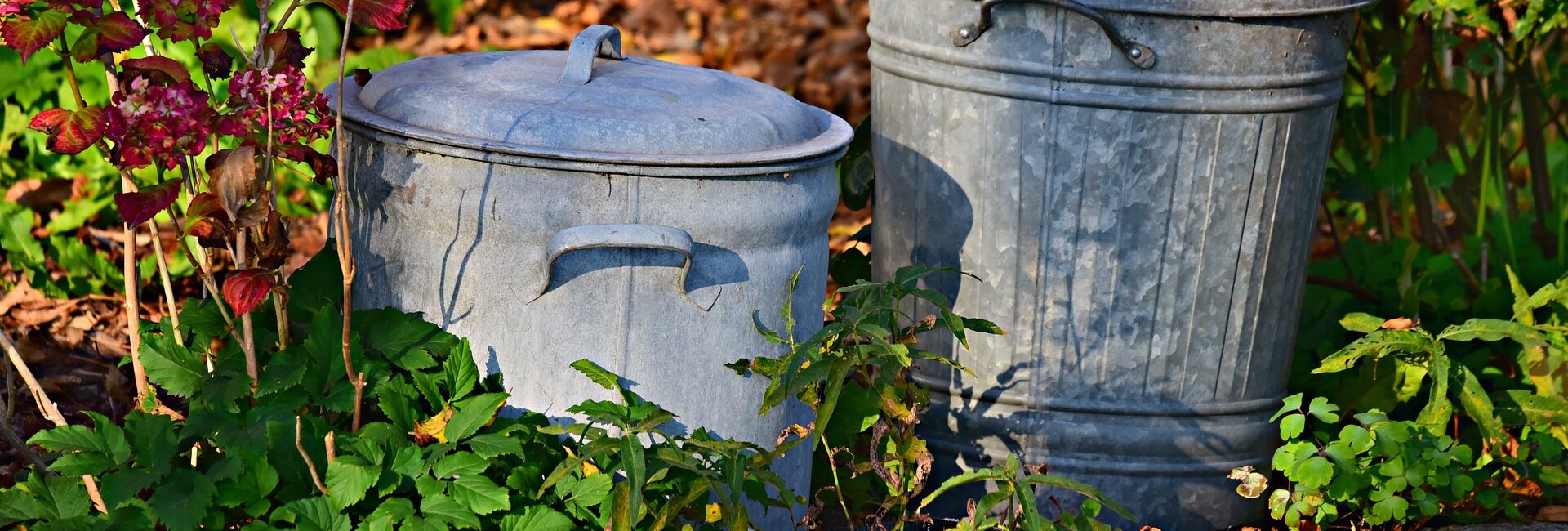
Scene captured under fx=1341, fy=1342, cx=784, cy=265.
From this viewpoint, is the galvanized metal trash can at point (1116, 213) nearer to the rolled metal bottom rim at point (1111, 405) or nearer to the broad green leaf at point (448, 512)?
the rolled metal bottom rim at point (1111, 405)

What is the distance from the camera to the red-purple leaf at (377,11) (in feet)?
5.98

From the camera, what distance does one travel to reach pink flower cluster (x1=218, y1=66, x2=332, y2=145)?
173 cm

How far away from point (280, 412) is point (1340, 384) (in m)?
1.87

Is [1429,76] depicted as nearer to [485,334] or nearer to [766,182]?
Answer: [766,182]

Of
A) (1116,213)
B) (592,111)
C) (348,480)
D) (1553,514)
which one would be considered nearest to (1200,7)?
A: (1116,213)

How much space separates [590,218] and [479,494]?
0.40m

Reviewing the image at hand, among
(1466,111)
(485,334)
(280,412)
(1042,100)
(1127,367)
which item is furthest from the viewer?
(1466,111)

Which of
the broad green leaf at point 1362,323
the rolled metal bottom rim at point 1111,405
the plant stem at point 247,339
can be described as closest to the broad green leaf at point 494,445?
the plant stem at point 247,339

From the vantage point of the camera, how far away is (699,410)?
2.00 meters

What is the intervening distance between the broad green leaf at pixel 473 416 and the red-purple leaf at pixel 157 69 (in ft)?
1.85

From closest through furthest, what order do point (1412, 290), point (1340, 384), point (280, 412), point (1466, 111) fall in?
point (280, 412), point (1340, 384), point (1412, 290), point (1466, 111)

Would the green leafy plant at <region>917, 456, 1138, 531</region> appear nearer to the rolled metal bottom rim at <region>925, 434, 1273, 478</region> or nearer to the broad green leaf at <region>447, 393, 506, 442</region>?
the rolled metal bottom rim at <region>925, 434, 1273, 478</region>

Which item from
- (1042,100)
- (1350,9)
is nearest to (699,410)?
(1042,100)

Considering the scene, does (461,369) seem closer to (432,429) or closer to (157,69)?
(432,429)
